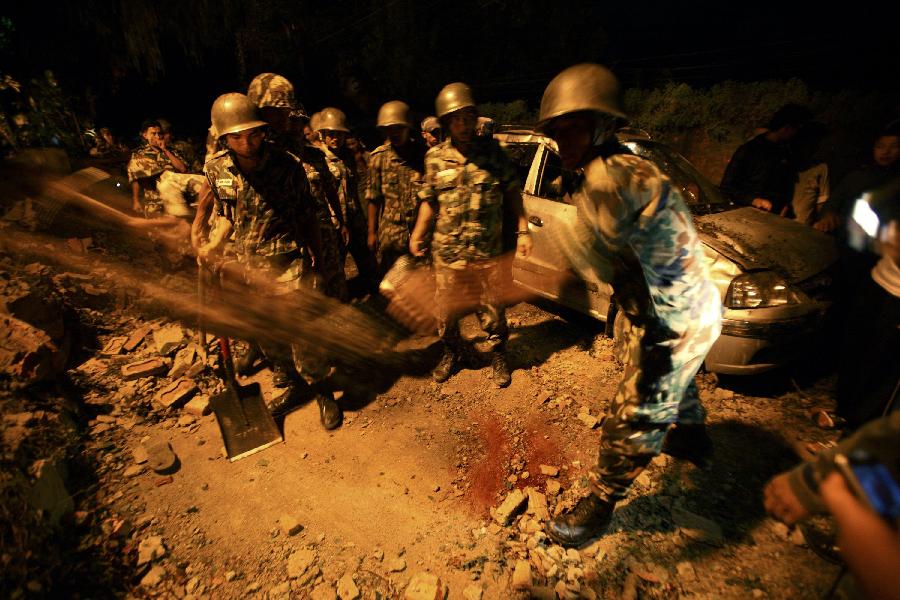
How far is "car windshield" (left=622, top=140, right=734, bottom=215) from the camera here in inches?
148

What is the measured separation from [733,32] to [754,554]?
23567 millimetres

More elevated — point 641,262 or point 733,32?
point 733,32

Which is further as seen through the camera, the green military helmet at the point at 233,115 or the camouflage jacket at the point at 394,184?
the camouflage jacket at the point at 394,184

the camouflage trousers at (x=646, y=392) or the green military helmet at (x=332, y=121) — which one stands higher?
the green military helmet at (x=332, y=121)

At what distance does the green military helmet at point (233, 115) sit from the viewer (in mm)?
2605

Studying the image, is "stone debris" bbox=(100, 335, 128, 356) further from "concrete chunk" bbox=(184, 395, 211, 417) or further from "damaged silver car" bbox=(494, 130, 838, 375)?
"damaged silver car" bbox=(494, 130, 838, 375)

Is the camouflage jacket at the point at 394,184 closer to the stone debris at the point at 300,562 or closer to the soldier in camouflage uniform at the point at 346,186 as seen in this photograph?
the soldier in camouflage uniform at the point at 346,186

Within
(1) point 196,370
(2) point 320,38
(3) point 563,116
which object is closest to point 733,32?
(2) point 320,38

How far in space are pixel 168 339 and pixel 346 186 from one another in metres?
2.56

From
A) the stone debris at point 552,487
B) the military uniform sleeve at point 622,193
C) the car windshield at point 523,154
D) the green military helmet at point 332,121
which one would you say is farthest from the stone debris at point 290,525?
the green military helmet at point 332,121

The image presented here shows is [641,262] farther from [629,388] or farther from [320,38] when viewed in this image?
[320,38]

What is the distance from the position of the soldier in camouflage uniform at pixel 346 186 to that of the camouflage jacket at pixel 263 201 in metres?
1.65

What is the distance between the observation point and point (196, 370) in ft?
12.6

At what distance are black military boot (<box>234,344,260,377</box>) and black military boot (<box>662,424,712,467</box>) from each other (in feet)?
12.1
